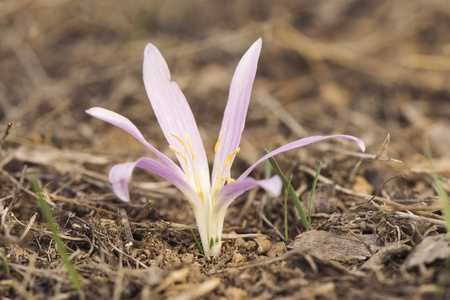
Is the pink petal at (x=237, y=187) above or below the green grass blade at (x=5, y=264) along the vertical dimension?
above

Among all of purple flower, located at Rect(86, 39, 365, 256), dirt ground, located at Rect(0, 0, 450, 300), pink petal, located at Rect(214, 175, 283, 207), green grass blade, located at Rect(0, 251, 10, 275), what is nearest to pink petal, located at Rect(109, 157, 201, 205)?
purple flower, located at Rect(86, 39, 365, 256)

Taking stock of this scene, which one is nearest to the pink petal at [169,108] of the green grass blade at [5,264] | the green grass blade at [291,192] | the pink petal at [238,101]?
the pink petal at [238,101]

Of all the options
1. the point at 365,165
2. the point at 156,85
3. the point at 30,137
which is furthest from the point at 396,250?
the point at 30,137

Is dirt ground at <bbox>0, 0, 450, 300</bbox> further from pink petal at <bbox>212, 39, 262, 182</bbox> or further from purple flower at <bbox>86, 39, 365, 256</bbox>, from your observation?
pink petal at <bbox>212, 39, 262, 182</bbox>

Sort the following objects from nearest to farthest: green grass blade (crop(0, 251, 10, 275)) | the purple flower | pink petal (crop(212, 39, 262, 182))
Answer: green grass blade (crop(0, 251, 10, 275))
the purple flower
pink petal (crop(212, 39, 262, 182))

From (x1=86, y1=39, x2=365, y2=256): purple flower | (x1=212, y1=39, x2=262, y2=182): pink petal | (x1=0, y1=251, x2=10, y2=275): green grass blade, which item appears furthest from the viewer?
(x1=212, y1=39, x2=262, y2=182): pink petal

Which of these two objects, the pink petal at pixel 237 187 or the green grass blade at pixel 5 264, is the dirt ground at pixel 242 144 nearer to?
the green grass blade at pixel 5 264
